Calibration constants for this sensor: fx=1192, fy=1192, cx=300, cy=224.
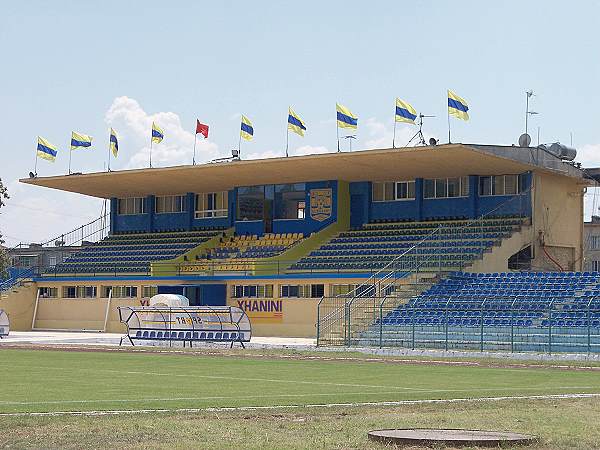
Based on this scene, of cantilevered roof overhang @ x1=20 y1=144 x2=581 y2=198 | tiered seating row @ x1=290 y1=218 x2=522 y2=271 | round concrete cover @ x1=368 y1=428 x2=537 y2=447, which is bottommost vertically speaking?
round concrete cover @ x1=368 y1=428 x2=537 y2=447

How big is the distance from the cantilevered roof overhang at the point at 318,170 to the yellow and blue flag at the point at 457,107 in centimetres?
188

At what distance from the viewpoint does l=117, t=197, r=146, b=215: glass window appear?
77.2 metres

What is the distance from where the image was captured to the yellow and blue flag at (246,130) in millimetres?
64625

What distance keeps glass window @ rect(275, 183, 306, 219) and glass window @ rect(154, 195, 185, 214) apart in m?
8.75

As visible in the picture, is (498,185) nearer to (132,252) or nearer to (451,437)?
(132,252)

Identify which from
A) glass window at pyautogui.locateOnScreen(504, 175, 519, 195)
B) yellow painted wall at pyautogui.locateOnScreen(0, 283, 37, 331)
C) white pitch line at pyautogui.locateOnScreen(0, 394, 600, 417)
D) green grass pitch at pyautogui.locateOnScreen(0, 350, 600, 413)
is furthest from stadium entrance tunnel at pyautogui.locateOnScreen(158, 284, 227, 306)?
white pitch line at pyautogui.locateOnScreen(0, 394, 600, 417)

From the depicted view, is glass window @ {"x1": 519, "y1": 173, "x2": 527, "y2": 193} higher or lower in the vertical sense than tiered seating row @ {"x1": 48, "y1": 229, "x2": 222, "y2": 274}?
higher

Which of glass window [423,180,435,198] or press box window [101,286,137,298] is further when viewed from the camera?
press box window [101,286,137,298]

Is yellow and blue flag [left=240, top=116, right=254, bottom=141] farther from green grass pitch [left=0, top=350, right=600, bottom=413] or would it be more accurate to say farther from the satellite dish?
green grass pitch [left=0, top=350, right=600, bottom=413]

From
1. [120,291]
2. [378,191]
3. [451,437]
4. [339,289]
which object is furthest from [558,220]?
[451,437]

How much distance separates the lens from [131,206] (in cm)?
7781

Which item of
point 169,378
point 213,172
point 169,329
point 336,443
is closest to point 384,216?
point 213,172

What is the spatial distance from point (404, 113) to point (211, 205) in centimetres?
1956

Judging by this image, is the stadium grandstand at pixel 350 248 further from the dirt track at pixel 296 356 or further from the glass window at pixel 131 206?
the dirt track at pixel 296 356
